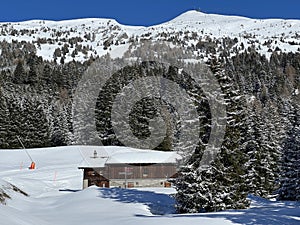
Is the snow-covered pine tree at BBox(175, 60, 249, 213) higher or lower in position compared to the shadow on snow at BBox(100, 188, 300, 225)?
higher

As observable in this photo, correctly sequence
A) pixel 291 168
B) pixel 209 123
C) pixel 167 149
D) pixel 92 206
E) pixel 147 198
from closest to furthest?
pixel 209 123, pixel 92 206, pixel 147 198, pixel 291 168, pixel 167 149

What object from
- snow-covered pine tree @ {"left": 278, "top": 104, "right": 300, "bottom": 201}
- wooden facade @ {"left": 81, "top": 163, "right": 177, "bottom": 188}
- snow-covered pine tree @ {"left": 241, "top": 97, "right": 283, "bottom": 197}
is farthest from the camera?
snow-covered pine tree @ {"left": 241, "top": 97, "right": 283, "bottom": 197}

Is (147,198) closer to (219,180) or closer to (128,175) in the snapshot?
(219,180)

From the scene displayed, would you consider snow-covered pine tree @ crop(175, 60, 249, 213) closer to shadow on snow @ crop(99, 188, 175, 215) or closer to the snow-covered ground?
the snow-covered ground

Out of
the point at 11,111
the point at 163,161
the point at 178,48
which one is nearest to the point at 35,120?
the point at 11,111

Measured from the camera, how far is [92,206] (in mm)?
18969

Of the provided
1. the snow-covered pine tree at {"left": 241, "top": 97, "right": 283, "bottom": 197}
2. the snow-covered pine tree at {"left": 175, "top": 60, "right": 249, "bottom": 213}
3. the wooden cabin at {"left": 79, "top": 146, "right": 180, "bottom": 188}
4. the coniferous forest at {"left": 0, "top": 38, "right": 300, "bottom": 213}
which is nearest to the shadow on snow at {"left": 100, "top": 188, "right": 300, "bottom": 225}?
the snow-covered pine tree at {"left": 175, "top": 60, "right": 249, "bottom": 213}

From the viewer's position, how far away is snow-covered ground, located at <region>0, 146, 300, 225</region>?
1365 cm

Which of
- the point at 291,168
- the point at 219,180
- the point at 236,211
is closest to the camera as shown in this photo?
the point at 236,211

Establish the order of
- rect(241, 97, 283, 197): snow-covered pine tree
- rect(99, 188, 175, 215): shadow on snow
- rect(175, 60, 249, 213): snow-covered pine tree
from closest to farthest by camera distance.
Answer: rect(175, 60, 249, 213): snow-covered pine tree → rect(99, 188, 175, 215): shadow on snow → rect(241, 97, 283, 197): snow-covered pine tree

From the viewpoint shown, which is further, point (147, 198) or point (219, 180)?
point (147, 198)

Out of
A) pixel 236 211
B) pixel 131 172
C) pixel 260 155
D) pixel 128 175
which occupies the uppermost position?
pixel 260 155

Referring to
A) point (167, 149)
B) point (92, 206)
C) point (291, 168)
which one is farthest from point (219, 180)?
point (167, 149)

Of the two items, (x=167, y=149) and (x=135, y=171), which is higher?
(x=167, y=149)
